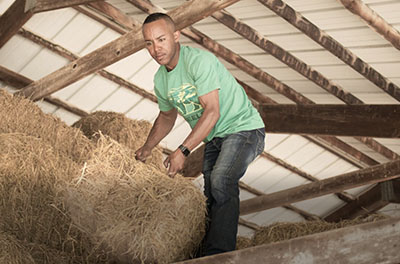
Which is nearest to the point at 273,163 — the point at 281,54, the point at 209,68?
the point at 281,54

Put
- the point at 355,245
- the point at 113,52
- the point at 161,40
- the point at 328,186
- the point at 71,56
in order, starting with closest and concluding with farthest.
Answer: the point at 355,245 < the point at 161,40 < the point at 113,52 < the point at 71,56 < the point at 328,186

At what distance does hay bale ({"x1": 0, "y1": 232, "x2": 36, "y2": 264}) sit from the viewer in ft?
9.57

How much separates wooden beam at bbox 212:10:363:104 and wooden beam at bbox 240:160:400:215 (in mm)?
1290

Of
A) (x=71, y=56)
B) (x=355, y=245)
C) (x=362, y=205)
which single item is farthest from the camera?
(x=362, y=205)

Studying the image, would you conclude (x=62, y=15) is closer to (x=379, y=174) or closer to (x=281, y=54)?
(x=281, y=54)

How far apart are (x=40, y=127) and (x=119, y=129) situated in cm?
105

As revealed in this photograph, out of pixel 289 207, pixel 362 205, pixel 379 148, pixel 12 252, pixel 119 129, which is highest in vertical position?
pixel 362 205

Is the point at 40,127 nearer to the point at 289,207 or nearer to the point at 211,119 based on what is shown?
the point at 211,119

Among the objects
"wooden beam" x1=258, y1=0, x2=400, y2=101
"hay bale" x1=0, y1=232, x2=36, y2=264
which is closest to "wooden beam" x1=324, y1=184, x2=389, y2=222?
"wooden beam" x1=258, y1=0, x2=400, y2=101

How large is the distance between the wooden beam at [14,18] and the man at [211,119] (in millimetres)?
3152

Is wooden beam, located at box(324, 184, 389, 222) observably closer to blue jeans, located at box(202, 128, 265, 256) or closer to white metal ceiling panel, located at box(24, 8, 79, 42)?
white metal ceiling panel, located at box(24, 8, 79, 42)

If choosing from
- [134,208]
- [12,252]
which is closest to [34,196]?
[12,252]

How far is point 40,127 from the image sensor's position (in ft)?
14.5

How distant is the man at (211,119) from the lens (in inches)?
121
